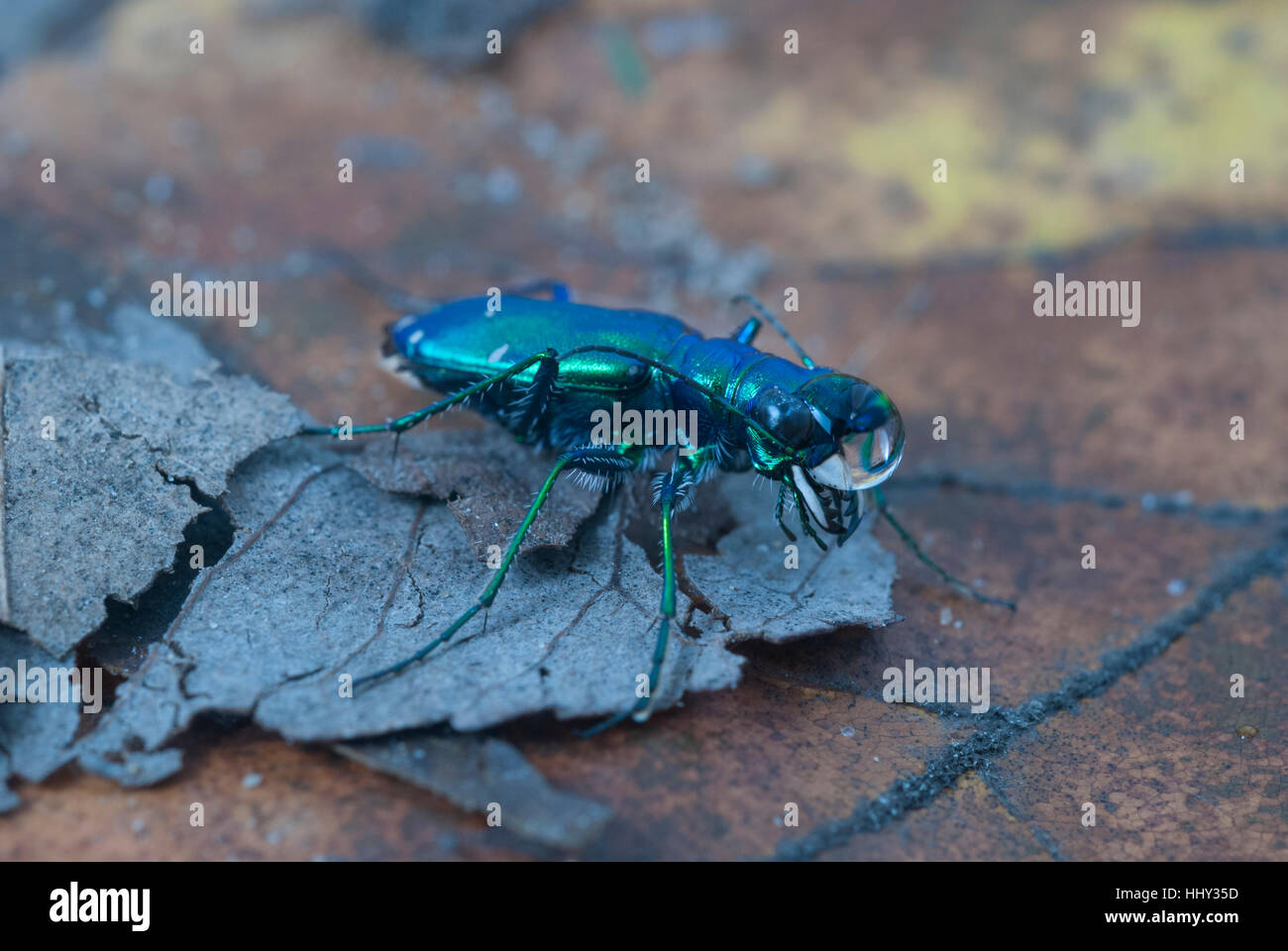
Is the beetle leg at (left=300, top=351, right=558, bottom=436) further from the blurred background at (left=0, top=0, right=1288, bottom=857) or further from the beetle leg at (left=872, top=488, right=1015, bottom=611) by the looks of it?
the beetle leg at (left=872, top=488, right=1015, bottom=611)

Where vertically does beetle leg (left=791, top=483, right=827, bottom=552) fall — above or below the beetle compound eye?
below

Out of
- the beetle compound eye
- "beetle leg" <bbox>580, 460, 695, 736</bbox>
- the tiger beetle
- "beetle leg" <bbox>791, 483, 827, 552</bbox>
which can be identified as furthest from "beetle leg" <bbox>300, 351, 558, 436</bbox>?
"beetle leg" <bbox>791, 483, 827, 552</bbox>

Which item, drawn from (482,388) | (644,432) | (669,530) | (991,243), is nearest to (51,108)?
(482,388)

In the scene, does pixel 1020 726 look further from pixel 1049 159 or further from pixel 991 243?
pixel 1049 159

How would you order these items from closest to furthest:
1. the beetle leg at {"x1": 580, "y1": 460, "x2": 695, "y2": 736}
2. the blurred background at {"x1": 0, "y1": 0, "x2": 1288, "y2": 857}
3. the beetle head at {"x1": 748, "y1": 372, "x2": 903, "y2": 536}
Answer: the beetle leg at {"x1": 580, "y1": 460, "x2": 695, "y2": 736}, the beetle head at {"x1": 748, "y1": 372, "x2": 903, "y2": 536}, the blurred background at {"x1": 0, "y1": 0, "x2": 1288, "y2": 857}

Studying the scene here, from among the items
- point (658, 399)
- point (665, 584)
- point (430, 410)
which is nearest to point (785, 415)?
point (658, 399)

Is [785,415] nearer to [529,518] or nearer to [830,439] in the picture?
[830,439]

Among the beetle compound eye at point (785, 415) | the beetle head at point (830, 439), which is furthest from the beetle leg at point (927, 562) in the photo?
the beetle compound eye at point (785, 415)
